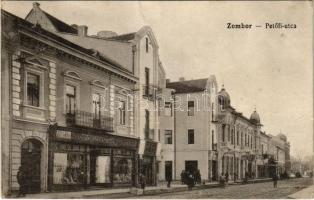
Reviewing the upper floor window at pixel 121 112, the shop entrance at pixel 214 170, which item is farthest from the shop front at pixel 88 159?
the shop entrance at pixel 214 170

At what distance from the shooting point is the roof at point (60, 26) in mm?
9523

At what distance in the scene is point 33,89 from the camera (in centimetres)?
931

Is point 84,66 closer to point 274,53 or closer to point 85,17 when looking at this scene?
point 85,17

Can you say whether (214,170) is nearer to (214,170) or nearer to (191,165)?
(214,170)

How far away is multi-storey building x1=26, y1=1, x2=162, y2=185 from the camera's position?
9.78 metres

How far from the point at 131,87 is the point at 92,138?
1.36 m

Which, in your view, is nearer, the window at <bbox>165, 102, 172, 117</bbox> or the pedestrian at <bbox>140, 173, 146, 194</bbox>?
the window at <bbox>165, 102, 172, 117</bbox>

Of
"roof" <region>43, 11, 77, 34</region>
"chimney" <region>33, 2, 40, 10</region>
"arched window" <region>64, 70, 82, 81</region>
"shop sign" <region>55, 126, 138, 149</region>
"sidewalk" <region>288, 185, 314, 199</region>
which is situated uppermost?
"chimney" <region>33, 2, 40, 10</region>

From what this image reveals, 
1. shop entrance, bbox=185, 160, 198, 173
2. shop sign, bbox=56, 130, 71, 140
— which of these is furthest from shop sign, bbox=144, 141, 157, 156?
shop sign, bbox=56, 130, 71, 140

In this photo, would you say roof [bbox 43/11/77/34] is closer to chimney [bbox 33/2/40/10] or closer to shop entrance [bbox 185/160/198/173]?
chimney [bbox 33/2/40/10]

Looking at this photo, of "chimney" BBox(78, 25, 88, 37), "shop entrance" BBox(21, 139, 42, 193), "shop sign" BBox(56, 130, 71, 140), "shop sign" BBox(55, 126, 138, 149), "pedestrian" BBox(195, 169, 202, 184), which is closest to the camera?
"shop entrance" BBox(21, 139, 42, 193)

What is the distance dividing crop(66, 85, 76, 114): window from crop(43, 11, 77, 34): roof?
3.60ft

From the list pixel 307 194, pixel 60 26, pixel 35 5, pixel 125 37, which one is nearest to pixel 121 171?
pixel 125 37

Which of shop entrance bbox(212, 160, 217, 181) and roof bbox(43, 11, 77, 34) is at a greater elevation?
roof bbox(43, 11, 77, 34)
